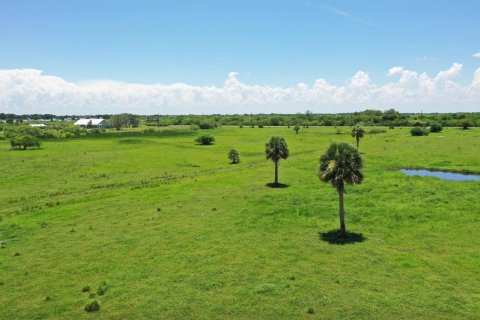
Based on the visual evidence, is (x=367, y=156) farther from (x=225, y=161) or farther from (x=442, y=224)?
(x=442, y=224)

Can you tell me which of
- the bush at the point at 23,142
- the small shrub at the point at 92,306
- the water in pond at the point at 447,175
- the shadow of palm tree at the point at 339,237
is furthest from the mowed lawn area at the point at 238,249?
the bush at the point at 23,142

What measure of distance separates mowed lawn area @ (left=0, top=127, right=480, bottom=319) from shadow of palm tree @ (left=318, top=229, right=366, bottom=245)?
99cm

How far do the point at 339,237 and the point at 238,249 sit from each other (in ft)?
39.1

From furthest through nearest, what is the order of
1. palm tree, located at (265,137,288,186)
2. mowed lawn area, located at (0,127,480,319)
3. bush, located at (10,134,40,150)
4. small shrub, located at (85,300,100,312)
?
1. bush, located at (10,134,40,150)
2. palm tree, located at (265,137,288,186)
3. mowed lawn area, located at (0,127,480,319)
4. small shrub, located at (85,300,100,312)

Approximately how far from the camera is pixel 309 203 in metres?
57.2

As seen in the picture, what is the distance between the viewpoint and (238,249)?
39.9 meters

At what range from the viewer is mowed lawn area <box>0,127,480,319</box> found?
29000 millimetres

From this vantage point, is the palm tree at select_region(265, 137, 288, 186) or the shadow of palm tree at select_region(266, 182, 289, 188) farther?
the shadow of palm tree at select_region(266, 182, 289, 188)

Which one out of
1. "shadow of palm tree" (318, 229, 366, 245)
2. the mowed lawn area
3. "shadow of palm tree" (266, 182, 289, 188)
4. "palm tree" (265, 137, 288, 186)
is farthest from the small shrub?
"palm tree" (265, 137, 288, 186)

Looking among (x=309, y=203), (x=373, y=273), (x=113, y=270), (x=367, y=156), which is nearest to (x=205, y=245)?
(x=113, y=270)

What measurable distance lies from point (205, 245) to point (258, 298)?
12.6m

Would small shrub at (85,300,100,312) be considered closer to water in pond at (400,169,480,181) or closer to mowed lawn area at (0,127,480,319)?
mowed lawn area at (0,127,480,319)

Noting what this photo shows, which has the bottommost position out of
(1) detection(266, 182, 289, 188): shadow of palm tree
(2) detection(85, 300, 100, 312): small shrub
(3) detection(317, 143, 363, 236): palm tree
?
(2) detection(85, 300, 100, 312): small shrub

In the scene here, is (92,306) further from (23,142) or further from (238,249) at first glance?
(23,142)
